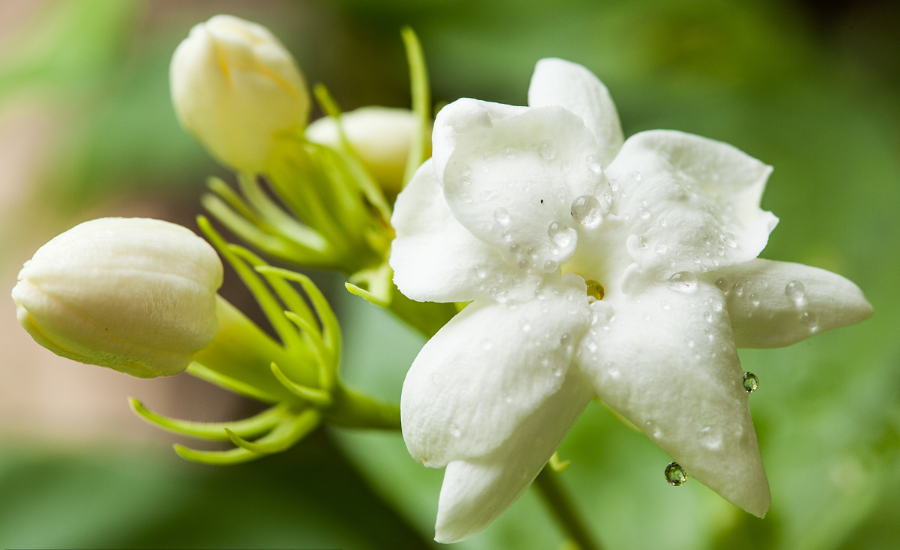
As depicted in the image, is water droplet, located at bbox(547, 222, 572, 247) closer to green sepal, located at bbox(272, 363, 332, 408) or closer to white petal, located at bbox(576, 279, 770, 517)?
white petal, located at bbox(576, 279, 770, 517)

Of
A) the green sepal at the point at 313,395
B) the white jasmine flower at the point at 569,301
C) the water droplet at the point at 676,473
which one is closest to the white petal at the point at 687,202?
the white jasmine flower at the point at 569,301

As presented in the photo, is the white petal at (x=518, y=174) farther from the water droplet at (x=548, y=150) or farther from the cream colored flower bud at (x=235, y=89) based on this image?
the cream colored flower bud at (x=235, y=89)

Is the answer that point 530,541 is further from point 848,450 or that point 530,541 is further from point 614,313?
point 614,313

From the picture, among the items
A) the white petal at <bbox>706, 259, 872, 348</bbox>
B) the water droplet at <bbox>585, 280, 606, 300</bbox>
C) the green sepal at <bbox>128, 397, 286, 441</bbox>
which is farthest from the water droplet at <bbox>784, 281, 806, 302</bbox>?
the green sepal at <bbox>128, 397, 286, 441</bbox>

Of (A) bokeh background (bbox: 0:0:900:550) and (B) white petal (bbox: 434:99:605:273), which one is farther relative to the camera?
(A) bokeh background (bbox: 0:0:900:550)

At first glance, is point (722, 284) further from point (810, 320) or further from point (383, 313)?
point (383, 313)

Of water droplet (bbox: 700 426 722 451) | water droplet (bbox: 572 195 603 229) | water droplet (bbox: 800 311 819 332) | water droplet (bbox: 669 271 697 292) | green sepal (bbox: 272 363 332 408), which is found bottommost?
green sepal (bbox: 272 363 332 408)

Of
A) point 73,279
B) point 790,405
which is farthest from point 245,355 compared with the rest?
point 790,405

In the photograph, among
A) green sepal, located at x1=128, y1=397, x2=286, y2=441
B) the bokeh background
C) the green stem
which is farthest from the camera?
the bokeh background
